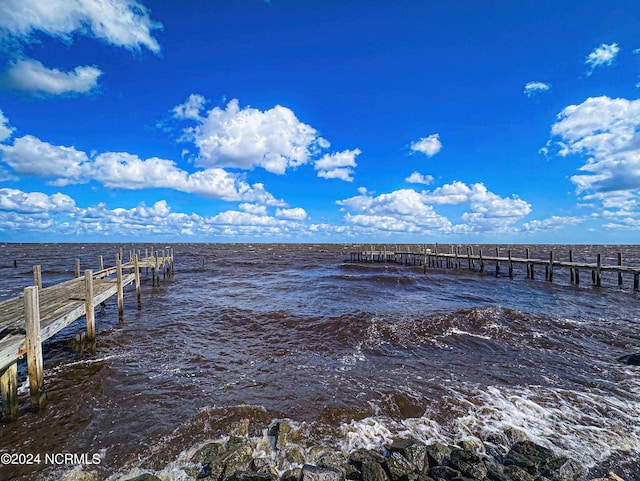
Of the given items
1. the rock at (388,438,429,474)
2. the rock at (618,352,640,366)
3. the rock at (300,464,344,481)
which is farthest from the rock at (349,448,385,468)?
the rock at (618,352,640,366)

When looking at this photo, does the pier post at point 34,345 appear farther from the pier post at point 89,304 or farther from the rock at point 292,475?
the rock at point 292,475

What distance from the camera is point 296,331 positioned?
45.6 feet

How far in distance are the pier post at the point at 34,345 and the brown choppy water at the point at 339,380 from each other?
442 millimetres

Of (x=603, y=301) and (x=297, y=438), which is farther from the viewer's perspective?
(x=603, y=301)

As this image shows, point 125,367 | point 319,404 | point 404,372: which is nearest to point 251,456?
point 319,404

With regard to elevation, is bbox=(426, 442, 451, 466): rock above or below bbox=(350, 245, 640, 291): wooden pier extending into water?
below

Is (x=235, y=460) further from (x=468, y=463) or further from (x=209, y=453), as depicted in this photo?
(x=468, y=463)

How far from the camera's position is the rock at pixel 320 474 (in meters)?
4.68

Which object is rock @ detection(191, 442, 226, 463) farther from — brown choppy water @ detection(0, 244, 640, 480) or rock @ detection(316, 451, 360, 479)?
rock @ detection(316, 451, 360, 479)

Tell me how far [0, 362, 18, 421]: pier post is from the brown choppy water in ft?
0.74

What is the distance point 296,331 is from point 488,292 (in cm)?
1764

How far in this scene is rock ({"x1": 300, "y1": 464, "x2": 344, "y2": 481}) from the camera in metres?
4.68

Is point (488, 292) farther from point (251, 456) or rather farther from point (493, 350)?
point (251, 456)

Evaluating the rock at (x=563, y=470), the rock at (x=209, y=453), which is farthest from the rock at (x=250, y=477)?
the rock at (x=563, y=470)
